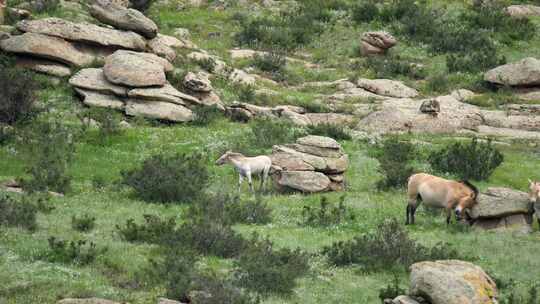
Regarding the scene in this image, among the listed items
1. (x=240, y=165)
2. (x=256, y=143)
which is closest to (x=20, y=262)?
(x=240, y=165)

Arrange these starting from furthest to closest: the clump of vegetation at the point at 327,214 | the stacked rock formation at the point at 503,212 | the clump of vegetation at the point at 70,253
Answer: the clump of vegetation at the point at 327,214, the stacked rock formation at the point at 503,212, the clump of vegetation at the point at 70,253

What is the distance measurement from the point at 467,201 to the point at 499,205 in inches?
38.2

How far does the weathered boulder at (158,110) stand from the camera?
115 ft

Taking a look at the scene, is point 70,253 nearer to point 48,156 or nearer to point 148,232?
point 148,232

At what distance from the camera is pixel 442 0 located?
5941cm

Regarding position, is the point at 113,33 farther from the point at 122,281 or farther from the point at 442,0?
the point at 442,0

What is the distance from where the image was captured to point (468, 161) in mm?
30641

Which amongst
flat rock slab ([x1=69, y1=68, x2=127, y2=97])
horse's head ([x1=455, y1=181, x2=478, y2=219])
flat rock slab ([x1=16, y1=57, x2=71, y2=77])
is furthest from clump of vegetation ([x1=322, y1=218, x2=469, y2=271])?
flat rock slab ([x1=16, y1=57, x2=71, y2=77])

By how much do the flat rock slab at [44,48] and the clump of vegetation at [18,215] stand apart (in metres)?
17.0

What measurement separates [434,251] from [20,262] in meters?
9.14

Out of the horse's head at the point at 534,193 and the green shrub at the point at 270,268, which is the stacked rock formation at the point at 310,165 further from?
the green shrub at the point at 270,268

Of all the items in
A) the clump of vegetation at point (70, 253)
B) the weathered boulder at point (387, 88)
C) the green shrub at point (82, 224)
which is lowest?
the weathered boulder at point (387, 88)

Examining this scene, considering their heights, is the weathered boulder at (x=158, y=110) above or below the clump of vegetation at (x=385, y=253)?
below

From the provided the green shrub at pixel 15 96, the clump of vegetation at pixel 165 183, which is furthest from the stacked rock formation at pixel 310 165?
the green shrub at pixel 15 96
